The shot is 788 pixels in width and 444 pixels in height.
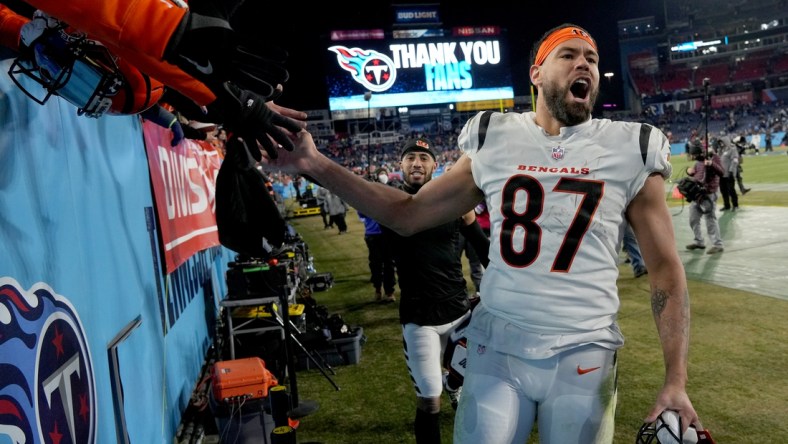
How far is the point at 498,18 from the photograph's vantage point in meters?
64.9

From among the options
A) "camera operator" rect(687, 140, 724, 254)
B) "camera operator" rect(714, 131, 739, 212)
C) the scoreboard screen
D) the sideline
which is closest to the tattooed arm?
the sideline

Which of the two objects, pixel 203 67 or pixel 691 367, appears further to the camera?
pixel 691 367

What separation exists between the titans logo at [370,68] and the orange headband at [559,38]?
4332cm

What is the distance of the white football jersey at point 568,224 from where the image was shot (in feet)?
7.57

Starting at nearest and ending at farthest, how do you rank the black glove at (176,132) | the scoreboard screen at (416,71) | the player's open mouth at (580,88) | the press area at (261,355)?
the player's open mouth at (580,88)
the press area at (261,355)
the black glove at (176,132)
the scoreboard screen at (416,71)

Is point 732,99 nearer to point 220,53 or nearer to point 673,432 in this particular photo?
point 673,432

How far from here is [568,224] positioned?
2355 mm

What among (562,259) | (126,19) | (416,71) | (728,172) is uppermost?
(416,71)

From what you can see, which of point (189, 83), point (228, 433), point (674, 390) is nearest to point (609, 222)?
point (674, 390)

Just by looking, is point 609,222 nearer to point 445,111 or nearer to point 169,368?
point 169,368

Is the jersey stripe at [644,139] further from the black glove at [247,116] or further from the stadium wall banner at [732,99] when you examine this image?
the stadium wall banner at [732,99]

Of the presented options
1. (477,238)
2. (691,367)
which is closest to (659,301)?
(477,238)

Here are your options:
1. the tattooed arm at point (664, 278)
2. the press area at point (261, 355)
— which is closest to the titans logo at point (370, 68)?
the press area at point (261, 355)

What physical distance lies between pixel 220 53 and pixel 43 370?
5.19ft
